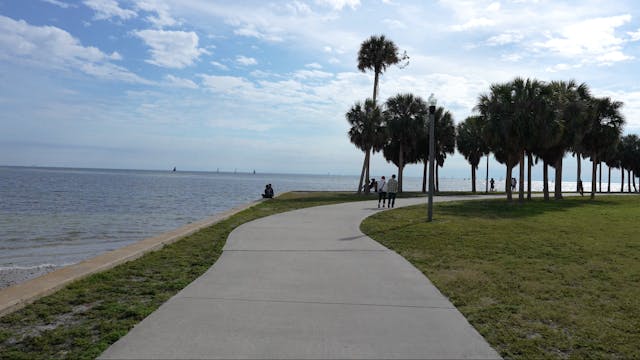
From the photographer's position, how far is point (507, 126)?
27734 mm

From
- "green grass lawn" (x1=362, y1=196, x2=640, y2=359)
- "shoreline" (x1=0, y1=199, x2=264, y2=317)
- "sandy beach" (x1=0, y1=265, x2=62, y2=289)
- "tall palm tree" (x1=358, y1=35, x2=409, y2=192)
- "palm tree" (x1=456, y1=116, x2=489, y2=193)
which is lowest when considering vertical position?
"sandy beach" (x1=0, y1=265, x2=62, y2=289)

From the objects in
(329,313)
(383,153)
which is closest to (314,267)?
(329,313)

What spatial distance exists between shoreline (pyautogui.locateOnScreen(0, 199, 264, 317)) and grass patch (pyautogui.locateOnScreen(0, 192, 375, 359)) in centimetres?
12

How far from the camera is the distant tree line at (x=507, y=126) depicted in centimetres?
2802

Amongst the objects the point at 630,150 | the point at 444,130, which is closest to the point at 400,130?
the point at 444,130

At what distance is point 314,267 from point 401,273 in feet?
4.77

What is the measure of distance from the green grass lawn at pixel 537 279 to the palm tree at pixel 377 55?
79.9 ft

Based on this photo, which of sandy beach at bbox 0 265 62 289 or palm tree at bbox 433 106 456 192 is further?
palm tree at bbox 433 106 456 192

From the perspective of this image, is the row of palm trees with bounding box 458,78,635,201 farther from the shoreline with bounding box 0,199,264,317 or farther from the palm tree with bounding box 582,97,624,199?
the shoreline with bounding box 0,199,264,317

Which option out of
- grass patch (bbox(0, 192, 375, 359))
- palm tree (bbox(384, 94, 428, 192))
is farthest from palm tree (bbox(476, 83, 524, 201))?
grass patch (bbox(0, 192, 375, 359))

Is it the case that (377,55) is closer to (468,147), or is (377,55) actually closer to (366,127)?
(366,127)

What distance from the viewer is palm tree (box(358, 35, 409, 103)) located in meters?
38.3

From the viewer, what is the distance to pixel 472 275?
7.96 m

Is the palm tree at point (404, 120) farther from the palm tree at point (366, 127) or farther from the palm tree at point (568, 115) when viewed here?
the palm tree at point (568, 115)
